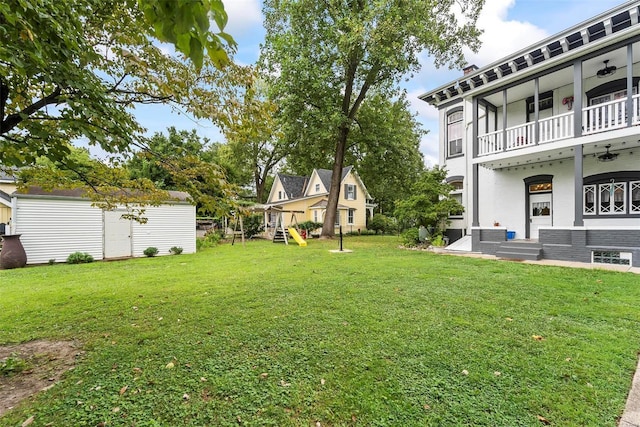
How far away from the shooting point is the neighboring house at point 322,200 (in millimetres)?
24828

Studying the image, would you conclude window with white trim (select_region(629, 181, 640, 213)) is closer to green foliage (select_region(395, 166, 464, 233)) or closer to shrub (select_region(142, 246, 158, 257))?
green foliage (select_region(395, 166, 464, 233))

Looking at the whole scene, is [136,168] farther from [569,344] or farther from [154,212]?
[569,344]

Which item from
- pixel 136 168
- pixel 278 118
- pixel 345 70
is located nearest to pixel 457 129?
pixel 345 70

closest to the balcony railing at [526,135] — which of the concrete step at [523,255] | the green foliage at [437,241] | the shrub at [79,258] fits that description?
the concrete step at [523,255]

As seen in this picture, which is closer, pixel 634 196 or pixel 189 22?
pixel 189 22

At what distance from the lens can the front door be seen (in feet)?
34.8

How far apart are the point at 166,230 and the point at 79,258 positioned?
3096 mm

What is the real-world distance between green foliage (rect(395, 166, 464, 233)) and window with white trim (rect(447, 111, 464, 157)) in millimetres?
1454

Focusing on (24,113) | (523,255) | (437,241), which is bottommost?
(523,255)

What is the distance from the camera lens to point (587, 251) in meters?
8.02

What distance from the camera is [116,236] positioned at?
37.9ft

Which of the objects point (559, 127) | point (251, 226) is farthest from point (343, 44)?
point (251, 226)

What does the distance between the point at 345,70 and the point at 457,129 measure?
287 inches

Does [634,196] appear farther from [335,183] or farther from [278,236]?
[278,236]
